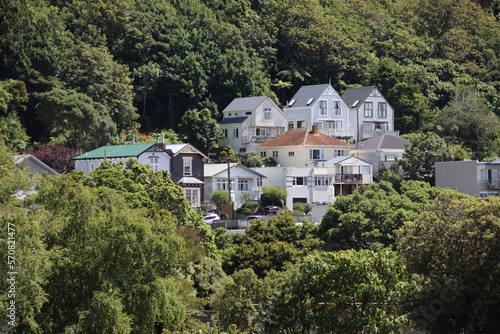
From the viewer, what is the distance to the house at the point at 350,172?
7112 centimetres

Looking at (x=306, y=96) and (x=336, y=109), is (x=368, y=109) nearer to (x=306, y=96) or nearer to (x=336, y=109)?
(x=336, y=109)

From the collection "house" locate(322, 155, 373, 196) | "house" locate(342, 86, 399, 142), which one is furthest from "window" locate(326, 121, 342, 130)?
"house" locate(322, 155, 373, 196)

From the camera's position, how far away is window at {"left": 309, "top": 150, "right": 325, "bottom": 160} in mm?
73000

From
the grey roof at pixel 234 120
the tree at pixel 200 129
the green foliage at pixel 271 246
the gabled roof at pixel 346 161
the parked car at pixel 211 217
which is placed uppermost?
the grey roof at pixel 234 120

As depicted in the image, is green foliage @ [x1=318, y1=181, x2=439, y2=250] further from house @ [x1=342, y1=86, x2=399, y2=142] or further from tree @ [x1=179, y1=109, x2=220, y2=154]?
house @ [x1=342, y1=86, x2=399, y2=142]

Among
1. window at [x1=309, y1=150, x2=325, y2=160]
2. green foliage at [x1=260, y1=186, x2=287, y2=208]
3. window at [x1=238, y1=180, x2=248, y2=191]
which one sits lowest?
green foliage at [x1=260, y1=186, x2=287, y2=208]

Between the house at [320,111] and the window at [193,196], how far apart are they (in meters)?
18.0

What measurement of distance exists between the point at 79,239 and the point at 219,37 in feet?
189

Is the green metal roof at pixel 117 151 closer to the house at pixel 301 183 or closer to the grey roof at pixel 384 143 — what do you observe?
the house at pixel 301 183

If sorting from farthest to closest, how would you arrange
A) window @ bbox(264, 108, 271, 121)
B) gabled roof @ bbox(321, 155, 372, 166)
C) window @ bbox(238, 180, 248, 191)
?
window @ bbox(264, 108, 271, 121) → gabled roof @ bbox(321, 155, 372, 166) → window @ bbox(238, 180, 248, 191)

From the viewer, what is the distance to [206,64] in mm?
80875

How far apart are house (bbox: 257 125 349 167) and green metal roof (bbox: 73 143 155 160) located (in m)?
14.2

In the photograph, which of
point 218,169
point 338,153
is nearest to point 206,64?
point 338,153

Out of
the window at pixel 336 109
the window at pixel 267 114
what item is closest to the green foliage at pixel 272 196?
the window at pixel 267 114
